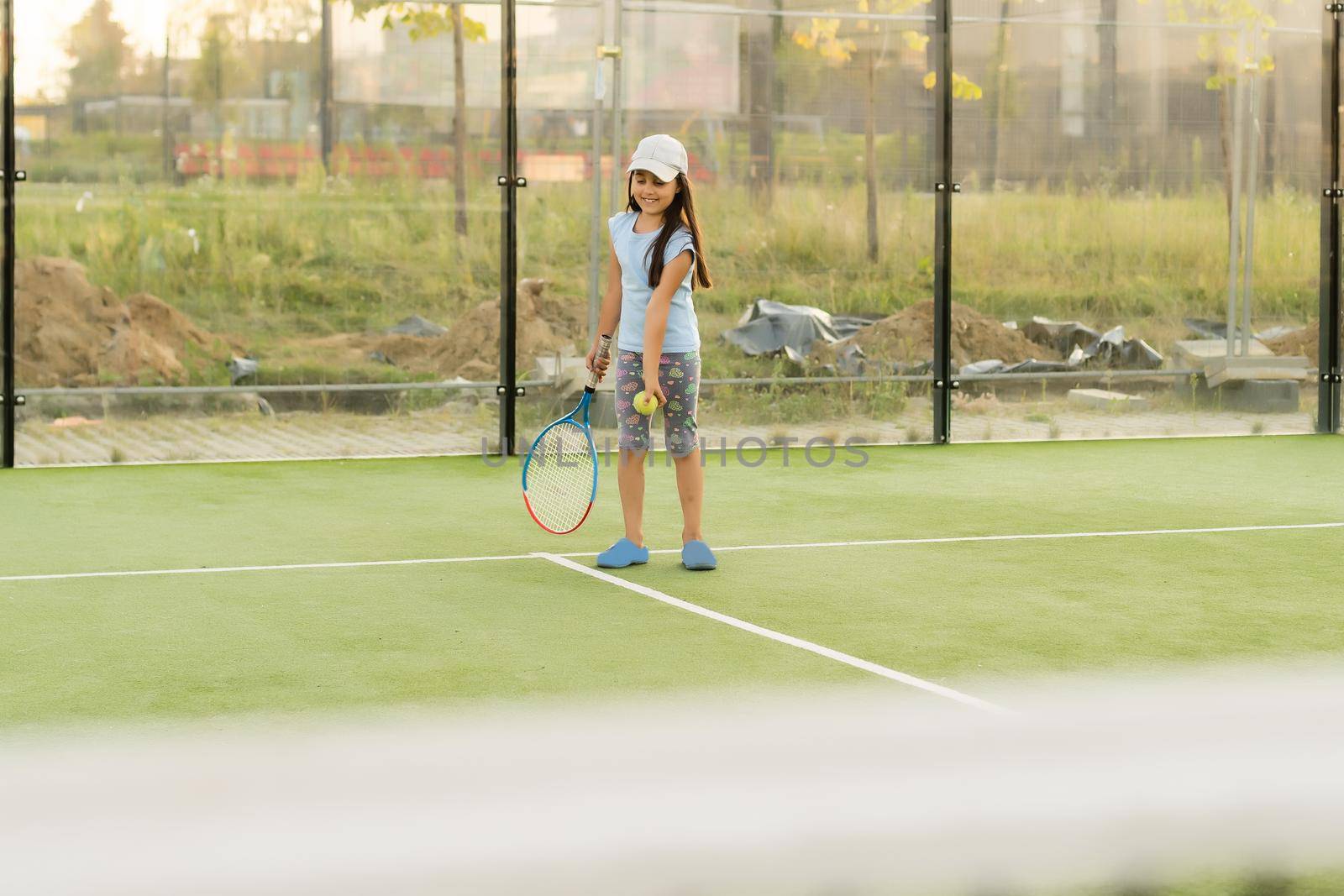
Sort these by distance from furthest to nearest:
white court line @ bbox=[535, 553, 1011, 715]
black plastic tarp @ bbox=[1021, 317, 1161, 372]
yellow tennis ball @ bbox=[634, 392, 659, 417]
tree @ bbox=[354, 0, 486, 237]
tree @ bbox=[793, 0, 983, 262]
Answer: black plastic tarp @ bbox=[1021, 317, 1161, 372] → tree @ bbox=[793, 0, 983, 262] → tree @ bbox=[354, 0, 486, 237] → yellow tennis ball @ bbox=[634, 392, 659, 417] → white court line @ bbox=[535, 553, 1011, 715]

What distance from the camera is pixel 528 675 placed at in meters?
4.65

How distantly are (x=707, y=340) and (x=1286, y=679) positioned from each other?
5556 millimetres

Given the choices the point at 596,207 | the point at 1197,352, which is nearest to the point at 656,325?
the point at 596,207

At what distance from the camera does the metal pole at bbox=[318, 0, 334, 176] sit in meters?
9.02

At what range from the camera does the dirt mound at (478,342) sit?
9.44 m

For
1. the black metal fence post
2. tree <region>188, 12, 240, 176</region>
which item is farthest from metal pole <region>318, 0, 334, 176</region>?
the black metal fence post

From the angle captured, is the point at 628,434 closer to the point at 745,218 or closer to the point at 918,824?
the point at 918,824

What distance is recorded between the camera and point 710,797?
11.8 feet

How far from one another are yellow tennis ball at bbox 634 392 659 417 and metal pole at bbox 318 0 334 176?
3905 millimetres

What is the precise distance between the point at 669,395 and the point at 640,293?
0.33m

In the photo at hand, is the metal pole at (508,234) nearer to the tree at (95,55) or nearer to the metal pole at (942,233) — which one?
the tree at (95,55)

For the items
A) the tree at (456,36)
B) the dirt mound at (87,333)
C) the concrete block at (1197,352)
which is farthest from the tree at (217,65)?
the concrete block at (1197,352)

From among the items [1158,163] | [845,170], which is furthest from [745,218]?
[1158,163]

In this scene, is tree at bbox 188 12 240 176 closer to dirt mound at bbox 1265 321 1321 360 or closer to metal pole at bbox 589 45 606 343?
metal pole at bbox 589 45 606 343
